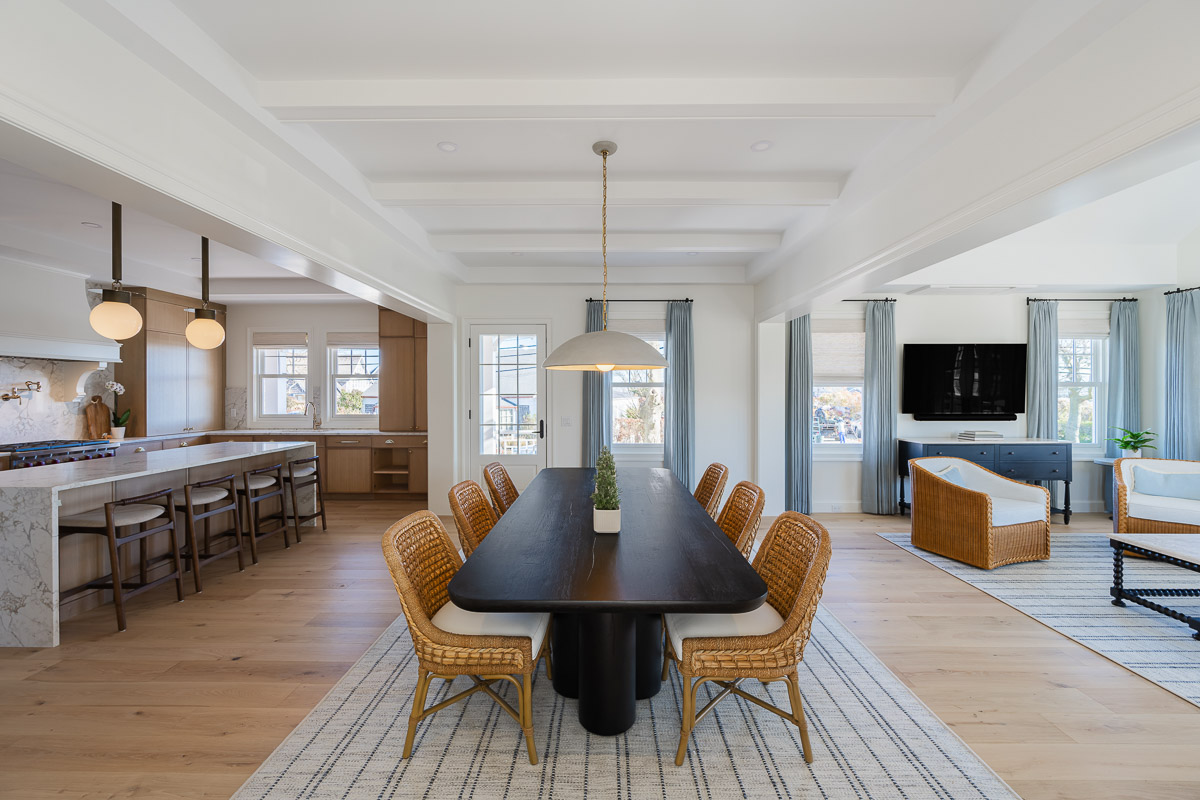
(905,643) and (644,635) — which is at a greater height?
(644,635)

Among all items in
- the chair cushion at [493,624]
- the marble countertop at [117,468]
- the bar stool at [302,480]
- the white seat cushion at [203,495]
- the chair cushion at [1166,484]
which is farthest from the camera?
the bar stool at [302,480]

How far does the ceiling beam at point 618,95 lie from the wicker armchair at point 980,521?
3194 mm

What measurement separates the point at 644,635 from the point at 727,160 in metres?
2.56

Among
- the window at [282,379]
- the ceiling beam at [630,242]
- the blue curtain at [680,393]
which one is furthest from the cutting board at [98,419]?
the blue curtain at [680,393]

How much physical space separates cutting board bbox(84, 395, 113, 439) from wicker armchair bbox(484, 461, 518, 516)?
483 cm

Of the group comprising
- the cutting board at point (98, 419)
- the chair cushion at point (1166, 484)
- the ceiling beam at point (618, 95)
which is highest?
the ceiling beam at point (618, 95)

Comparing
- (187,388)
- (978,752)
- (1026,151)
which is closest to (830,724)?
(978,752)

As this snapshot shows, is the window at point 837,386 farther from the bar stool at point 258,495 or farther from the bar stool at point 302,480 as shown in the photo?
the bar stool at point 258,495

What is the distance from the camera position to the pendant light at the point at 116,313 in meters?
3.26

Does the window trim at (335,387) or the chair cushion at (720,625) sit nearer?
the chair cushion at (720,625)

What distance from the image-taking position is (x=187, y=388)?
258 inches

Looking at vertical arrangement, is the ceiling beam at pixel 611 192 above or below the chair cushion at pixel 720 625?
above

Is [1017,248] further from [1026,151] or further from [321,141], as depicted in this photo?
[321,141]

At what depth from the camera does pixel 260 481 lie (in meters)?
4.44
